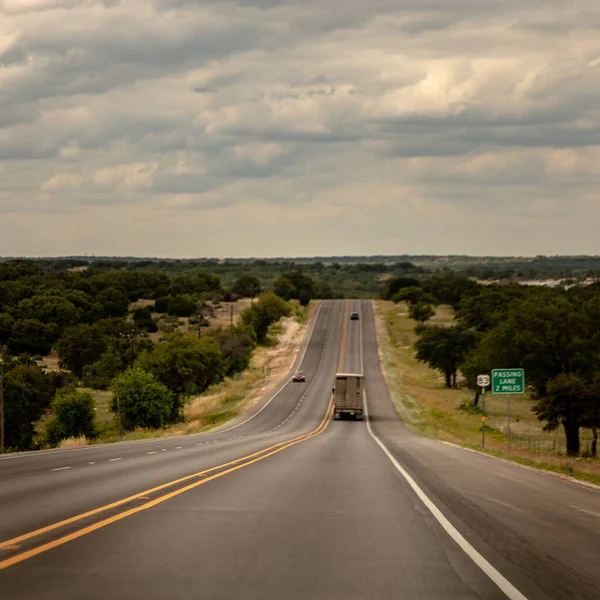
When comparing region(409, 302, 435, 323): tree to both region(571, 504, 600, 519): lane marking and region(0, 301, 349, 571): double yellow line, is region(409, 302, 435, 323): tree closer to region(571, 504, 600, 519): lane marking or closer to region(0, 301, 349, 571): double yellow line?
region(0, 301, 349, 571): double yellow line

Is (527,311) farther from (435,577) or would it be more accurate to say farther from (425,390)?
(435,577)

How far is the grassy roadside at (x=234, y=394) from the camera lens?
69.0 metres

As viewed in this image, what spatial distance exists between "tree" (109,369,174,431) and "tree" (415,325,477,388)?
43581mm

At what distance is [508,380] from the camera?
3984cm

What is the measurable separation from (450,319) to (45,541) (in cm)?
15868

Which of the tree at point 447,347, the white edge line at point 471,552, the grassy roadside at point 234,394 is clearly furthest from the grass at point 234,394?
the white edge line at point 471,552

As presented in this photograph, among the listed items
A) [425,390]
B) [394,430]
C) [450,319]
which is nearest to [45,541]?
[394,430]

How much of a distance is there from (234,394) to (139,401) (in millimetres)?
25077

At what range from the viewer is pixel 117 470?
2017cm

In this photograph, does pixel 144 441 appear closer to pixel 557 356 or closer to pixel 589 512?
pixel 589 512

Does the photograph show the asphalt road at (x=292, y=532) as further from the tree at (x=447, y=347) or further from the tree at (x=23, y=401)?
the tree at (x=447, y=347)

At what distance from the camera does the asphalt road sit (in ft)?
26.6

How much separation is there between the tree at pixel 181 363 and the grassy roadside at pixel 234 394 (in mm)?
2124

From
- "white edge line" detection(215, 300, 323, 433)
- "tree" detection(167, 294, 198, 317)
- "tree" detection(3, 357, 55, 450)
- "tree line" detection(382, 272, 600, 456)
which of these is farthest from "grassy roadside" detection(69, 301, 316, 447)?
"tree" detection(167, 294, 198, 317)
